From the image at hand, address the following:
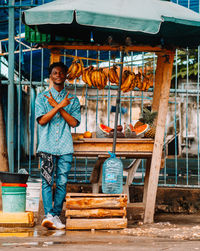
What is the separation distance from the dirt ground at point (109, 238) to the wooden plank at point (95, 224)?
0.10m

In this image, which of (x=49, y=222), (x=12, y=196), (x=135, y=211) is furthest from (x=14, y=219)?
(x=135, y=211)

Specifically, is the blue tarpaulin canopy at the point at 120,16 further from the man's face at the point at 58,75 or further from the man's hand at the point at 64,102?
the man's hand at the point at 64,102

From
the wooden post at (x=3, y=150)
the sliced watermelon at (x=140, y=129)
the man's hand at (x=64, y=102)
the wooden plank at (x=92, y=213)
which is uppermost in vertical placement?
the man's hand at (x=64, y=102)

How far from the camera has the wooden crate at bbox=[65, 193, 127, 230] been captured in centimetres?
509

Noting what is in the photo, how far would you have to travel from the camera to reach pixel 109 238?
4.56m

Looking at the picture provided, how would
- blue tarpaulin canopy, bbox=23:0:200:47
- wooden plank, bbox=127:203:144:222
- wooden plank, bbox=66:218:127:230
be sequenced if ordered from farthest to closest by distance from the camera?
1. wooden plank, bbox=127:203:144:222
2. wooden plank, bbox=66:218:127:230
3. blue tarpaulin canopy, bbox=23:0:200:47

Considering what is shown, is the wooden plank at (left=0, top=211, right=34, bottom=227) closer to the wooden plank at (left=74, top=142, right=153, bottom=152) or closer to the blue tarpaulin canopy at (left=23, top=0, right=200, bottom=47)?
the wooden plank at (left=74, top=142, right=153, bottom=152)

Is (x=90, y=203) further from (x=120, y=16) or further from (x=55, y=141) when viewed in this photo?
(x=120, y=16)

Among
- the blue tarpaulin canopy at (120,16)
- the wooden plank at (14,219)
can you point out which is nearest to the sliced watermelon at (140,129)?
the blue tarpaulin canopy at (120,16)

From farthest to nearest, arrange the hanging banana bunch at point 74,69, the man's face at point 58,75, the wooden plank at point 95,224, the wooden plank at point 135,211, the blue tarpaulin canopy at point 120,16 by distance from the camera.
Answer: the wooden plank at point 135,211, the hanging banana bunch at point 74,69, the man's face at point 58,75, the wooden plank at point 95,224, the blue tarpaulin canopy at point 120,16

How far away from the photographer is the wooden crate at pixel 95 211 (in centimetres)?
509

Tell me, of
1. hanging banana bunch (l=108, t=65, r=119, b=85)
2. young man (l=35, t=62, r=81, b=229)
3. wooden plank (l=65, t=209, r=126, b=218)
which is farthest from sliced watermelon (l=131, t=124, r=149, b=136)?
wooden plank (l=65, t=209, r=126, b=218)

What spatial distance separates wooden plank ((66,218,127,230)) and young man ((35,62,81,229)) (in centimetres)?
15

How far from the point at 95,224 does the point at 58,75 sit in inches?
73.9
